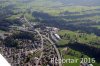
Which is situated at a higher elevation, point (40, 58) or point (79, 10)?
point (40, 58)

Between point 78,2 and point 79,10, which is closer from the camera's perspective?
point 79,10

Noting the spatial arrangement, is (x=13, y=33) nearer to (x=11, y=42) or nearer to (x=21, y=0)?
(x=11, y=42)

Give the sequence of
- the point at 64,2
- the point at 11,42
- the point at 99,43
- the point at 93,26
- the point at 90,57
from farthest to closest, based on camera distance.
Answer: the point at 64,2 < the point at 93,26 < the point at 99,43 < the point at 11,42 < the point at 90,57

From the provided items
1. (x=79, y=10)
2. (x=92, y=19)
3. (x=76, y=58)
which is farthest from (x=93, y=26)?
(x=76, y=58)

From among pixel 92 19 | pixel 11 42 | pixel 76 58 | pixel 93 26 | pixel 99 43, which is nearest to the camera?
pixel 76 58

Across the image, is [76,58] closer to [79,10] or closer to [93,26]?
[93,26]

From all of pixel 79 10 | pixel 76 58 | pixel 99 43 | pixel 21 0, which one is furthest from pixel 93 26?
pixel 21 0

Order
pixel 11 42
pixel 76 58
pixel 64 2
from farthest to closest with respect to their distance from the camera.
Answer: pixel 64 2, pixel 11 42, pixel 76 58

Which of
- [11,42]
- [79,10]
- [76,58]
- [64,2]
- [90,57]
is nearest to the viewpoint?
[76,58]

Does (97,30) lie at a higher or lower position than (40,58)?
lower
